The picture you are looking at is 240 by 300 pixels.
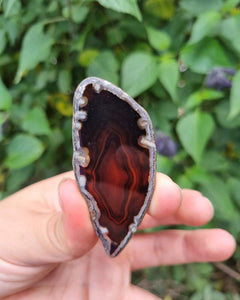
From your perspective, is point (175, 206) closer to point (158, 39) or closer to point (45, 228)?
point (45, 228)

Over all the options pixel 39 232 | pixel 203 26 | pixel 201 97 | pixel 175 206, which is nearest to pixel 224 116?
pixel 201 97

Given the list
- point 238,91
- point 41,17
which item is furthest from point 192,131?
point 41,17

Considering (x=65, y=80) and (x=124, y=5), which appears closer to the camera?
(x=124, y=5)

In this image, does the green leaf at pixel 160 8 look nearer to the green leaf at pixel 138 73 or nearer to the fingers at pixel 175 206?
the green leaf at pixel 138 73

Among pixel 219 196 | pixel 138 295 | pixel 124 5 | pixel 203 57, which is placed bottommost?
pixel 138 295

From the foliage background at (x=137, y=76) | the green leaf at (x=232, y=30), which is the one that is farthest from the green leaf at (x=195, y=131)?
the green leaf at (x=232, y=30)

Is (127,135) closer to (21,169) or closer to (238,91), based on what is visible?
(238,91)

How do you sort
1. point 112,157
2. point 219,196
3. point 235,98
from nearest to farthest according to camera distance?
point 112,157 < point 235,98 < point 219,196
